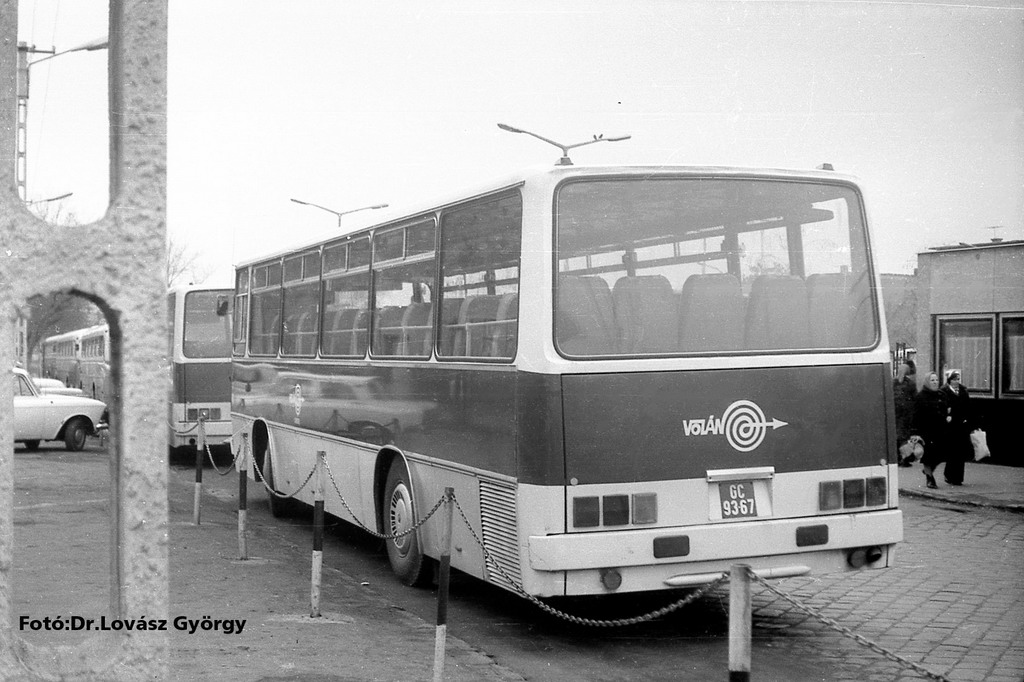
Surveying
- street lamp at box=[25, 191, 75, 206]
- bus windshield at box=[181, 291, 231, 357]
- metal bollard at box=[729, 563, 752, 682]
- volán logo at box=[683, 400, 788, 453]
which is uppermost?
bus windshield at box=[181, 291, 231, 357]

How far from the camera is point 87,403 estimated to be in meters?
23.7

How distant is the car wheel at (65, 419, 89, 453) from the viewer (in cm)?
2330

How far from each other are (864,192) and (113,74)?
667 cm

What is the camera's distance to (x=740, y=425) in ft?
23.3

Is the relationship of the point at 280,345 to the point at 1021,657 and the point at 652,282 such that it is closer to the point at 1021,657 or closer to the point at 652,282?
the point at 652,282

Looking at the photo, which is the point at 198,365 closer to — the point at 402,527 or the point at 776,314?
the point at 402,527

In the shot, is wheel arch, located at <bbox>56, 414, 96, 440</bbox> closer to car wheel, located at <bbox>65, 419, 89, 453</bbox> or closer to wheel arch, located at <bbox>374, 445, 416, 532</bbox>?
car wheel, located at <bbox>65, 419, 89, 453</bbox>

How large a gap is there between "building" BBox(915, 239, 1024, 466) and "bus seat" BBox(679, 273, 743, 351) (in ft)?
44.1

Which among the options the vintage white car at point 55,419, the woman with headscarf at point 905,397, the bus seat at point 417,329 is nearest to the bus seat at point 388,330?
the bus seat at point 417,329

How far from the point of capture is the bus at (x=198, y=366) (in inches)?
821

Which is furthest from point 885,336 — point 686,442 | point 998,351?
point 998,351

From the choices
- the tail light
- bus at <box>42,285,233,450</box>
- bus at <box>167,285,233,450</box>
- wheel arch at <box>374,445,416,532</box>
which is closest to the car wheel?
bus at <box>42,285,233,450</box>

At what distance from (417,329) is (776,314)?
276 centimetres

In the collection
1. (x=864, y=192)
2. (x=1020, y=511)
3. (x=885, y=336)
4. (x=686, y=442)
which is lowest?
(x=1020, y=511)
